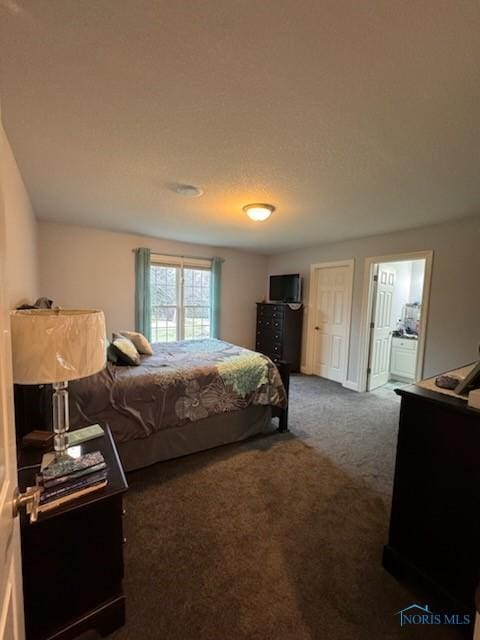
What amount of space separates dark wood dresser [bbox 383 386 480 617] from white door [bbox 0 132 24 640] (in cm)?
154

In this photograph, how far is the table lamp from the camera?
1.04 metres

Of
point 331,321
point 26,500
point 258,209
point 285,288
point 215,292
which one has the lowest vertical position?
point 26,500

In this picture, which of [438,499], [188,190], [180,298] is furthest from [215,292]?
[438,499]

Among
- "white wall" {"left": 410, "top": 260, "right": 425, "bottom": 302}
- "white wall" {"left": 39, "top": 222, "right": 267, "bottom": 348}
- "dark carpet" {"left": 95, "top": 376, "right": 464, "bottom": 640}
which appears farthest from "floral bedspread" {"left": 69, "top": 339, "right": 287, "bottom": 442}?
"white wall" {"left": 410, "top": 260, "right": 425, "bottom": 302}

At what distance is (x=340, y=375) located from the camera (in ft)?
15.6

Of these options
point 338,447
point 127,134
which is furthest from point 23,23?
point 338,447

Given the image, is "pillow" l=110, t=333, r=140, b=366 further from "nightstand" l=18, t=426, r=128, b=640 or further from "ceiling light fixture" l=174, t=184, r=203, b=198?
"ceiling light fixture" l=174, t=184, r=203, b=198

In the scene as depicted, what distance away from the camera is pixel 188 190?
8.28 ft

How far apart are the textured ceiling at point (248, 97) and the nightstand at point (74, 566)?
1.79 m

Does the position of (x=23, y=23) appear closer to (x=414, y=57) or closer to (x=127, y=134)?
(x=127, y=134)

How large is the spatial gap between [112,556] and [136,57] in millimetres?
2093

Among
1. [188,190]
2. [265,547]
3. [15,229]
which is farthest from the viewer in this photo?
[188,190]

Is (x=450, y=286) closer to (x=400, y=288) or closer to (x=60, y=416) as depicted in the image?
(x=400, y=288)

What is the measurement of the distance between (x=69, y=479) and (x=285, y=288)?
472 cm
